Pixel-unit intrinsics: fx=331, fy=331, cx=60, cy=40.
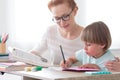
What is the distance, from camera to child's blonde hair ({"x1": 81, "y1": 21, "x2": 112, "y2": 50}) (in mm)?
1800

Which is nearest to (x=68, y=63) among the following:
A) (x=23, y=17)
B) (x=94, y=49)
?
(x=94, y=49)

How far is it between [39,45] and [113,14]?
A: 60cm

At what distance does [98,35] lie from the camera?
5.92ft

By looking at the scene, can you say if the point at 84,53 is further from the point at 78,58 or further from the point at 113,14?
the point at 113,14

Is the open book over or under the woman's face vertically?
under

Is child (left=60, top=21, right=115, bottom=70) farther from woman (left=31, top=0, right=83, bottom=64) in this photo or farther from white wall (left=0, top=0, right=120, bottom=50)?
white wall (left=0, top=0, right=120, bottom=50)

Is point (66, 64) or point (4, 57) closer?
point (66, 64)

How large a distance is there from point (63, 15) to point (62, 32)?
23cm

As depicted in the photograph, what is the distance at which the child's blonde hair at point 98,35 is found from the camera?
1800 millimetres

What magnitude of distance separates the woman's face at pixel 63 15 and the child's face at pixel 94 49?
39cm

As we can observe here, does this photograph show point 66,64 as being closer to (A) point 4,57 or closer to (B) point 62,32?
(B) point 62,32

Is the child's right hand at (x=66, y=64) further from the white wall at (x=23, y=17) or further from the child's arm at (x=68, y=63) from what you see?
the white wall at (x=23, y=17)

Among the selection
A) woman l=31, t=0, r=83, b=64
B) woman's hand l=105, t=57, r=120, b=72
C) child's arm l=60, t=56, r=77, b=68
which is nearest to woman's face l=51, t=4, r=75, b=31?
woman l=31, t=0, r=83, b=64

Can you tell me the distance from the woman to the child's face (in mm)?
411
